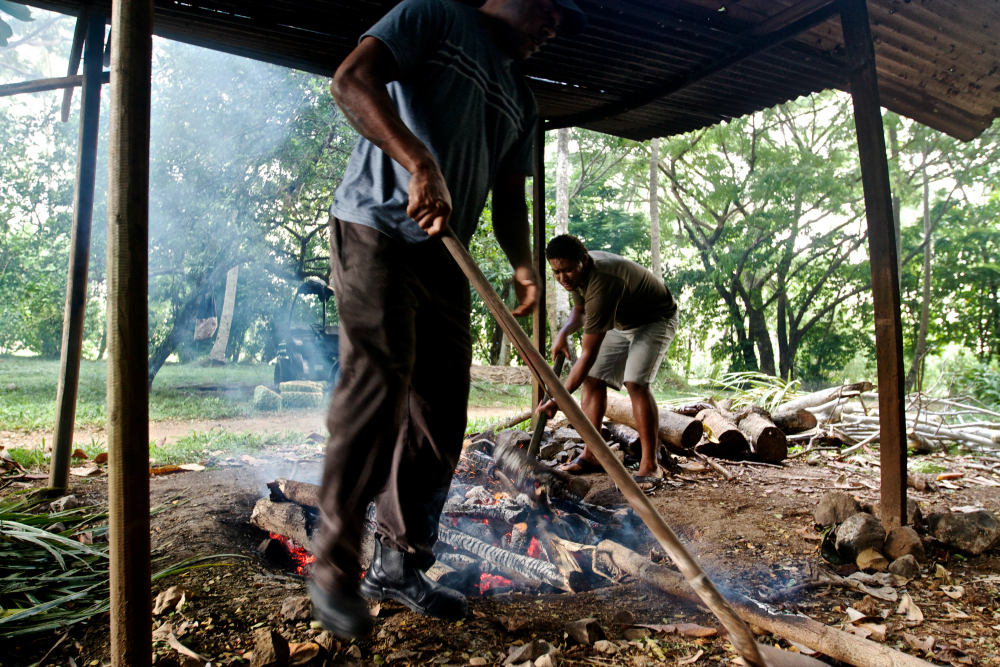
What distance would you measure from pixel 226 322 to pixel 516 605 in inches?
403

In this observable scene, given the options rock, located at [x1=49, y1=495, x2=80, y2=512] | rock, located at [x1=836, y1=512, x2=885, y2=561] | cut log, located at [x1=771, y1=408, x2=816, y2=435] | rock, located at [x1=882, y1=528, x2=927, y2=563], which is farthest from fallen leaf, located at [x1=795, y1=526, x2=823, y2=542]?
rock, located at [x1=49, y1=495, x2=80, y2=512]

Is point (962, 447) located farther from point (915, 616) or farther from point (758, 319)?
point (758, 319)

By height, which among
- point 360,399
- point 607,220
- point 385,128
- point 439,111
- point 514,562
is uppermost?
point 607,220

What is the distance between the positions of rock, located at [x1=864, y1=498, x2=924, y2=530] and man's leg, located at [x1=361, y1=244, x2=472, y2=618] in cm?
244

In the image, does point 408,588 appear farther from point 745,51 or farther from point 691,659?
point 745,51

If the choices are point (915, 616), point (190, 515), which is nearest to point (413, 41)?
Result: point (190, 515)

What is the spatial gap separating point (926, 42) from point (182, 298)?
34.3ft

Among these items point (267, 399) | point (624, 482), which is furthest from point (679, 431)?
point (267, 399)

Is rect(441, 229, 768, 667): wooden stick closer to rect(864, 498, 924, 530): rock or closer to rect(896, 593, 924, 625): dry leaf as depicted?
rect(896, 593, 924, 625): dry leaf

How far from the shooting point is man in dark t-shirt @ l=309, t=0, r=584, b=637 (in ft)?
5.07

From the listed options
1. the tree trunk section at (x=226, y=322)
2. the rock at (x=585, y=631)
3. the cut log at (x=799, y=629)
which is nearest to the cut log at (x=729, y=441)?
the cut log at (x=799, y=629)

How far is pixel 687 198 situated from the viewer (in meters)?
17.1

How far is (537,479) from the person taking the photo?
3.38 metres

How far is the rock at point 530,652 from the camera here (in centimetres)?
164
